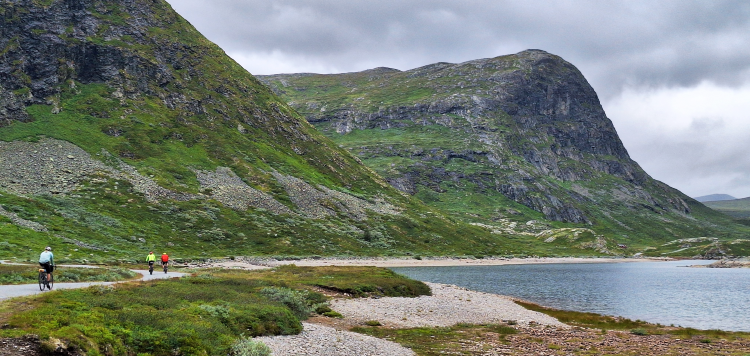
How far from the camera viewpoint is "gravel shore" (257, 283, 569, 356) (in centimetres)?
2911

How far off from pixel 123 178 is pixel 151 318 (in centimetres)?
13029

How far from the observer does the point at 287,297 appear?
42781mm

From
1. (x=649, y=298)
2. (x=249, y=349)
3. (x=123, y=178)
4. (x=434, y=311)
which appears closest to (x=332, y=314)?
(x=434, y=311)

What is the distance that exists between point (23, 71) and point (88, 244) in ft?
377

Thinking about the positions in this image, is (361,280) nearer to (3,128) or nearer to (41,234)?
(41,234)

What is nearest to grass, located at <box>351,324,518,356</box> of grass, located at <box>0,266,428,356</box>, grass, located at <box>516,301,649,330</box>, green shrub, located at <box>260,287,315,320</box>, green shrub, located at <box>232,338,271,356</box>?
green shrub, located at <box>260,287,315,320</box>

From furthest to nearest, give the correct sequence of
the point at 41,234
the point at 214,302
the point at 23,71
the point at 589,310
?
the point at 23,71
the point at 41,234
the point at 589,310
the point at 214,302

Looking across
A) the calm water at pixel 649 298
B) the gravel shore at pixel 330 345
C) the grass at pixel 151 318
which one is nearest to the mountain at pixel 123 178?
the grass at pixel 151 318

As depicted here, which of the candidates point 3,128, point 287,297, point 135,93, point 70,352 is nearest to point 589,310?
point 287,297

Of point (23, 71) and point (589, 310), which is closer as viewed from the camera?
point (589, 310)

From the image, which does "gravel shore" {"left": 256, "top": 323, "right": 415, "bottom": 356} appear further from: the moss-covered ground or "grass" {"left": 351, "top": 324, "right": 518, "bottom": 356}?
the moss-covered ground

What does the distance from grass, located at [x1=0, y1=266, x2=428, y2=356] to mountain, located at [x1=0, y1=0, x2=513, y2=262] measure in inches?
2014

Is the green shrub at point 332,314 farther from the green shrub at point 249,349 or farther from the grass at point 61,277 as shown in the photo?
the grass at point 61,277

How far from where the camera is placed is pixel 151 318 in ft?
83.7
